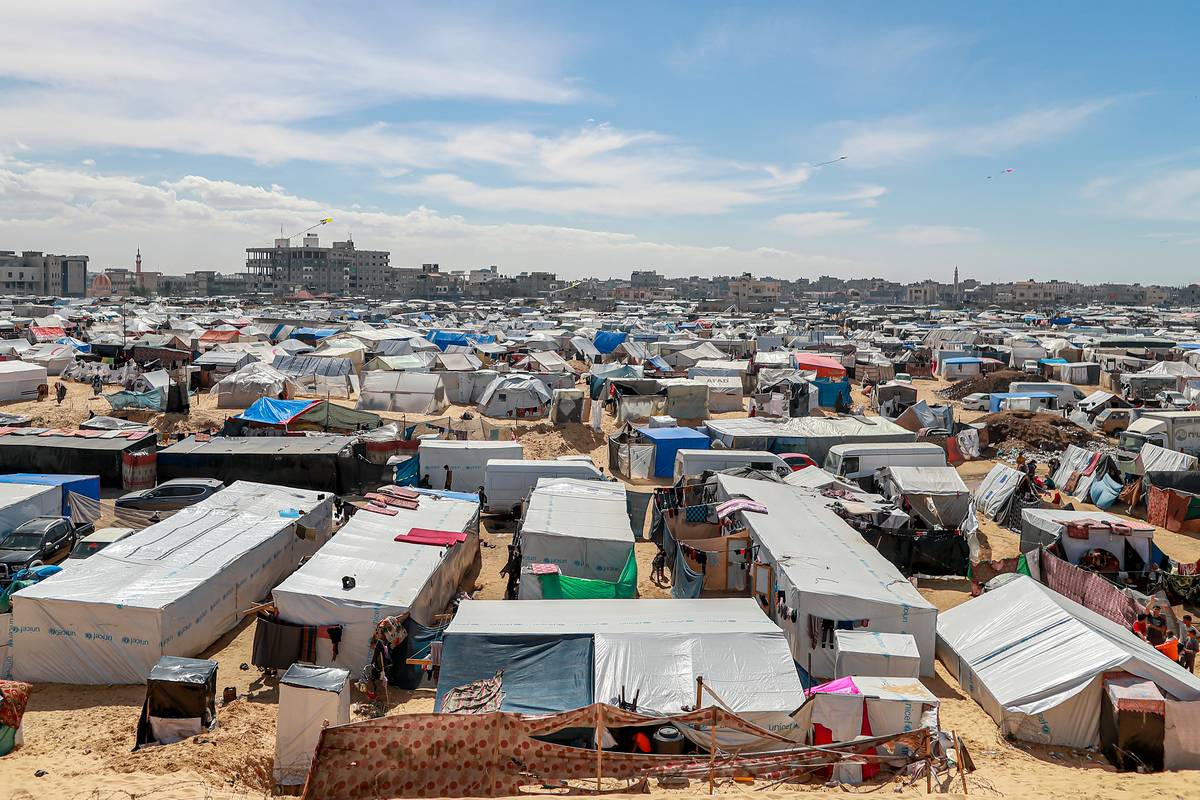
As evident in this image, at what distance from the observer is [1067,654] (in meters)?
9.59

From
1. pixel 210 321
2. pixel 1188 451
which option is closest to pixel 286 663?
pixel 1188 451

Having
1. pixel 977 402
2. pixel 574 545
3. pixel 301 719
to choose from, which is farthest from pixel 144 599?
pixel 977 402

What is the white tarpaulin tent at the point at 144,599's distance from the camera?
9.75 m

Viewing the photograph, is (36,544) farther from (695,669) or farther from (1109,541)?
(1109,541)

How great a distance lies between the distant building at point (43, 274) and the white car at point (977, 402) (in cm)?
12431

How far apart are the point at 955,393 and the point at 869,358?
6.59 meters

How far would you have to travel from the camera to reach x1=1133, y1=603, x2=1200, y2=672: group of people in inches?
429

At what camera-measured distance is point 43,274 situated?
4744 inches

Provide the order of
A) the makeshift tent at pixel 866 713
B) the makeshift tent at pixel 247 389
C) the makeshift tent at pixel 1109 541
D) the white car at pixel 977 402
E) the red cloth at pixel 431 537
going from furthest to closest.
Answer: the white car at pixel 977 402, the makeshift tent at pixel 247 389, the makeshift tent at pixel 1109 541, the red cloth at pixel 431 537, the makeshift tent at pixel 866 713

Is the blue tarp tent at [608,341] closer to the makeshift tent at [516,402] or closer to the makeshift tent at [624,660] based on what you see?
the makeshift tent at [516,402]

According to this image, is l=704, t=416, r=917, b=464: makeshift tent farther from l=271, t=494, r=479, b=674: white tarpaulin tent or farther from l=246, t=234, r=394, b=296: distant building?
l=246, t=234, r=394, b=296: distant building

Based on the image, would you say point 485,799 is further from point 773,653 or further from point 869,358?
point 869,358

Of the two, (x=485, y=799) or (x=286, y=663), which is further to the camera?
(x=286, y=663)

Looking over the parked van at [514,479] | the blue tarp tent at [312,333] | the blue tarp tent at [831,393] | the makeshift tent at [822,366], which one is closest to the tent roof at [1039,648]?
the parked van at [514,479]
